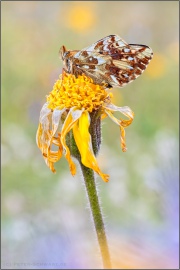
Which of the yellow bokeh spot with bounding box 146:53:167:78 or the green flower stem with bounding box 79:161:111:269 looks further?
the yellow bokeh spot with bounding box 146:53:167:78

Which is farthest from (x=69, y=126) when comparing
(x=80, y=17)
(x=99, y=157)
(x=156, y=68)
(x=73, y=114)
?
(x=80, y=17)

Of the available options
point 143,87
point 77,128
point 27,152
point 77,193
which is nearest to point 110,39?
point 77,128

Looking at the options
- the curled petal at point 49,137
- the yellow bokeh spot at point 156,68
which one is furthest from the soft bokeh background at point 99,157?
the curled petal at point 49,137

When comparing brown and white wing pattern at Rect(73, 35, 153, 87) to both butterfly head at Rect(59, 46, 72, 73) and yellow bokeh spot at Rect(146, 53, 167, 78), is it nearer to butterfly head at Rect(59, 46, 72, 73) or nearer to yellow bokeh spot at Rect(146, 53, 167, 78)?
butterfly head at Rect(59, 46, 72, 73)

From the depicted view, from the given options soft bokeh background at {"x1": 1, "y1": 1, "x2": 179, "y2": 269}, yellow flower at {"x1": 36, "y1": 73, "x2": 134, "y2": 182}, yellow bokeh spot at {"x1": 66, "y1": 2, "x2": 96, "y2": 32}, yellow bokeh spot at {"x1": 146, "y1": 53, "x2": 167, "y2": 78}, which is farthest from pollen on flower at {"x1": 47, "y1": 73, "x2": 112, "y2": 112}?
yellow bokeh spot at {"x1": 66, "y1": 2, "x2": 96, "y2": 32}

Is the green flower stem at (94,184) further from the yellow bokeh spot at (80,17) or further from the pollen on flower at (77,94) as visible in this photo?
the yellow bokeh spot at (80,17)

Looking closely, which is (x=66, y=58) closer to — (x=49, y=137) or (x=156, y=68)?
(x=49, y=137)

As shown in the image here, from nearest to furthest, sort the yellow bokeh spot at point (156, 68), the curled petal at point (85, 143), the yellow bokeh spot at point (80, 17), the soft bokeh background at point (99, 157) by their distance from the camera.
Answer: the curled petal at point (85, 143) → the soft bokeh background at point (99, 157) → the yellow bokeh spot at point (156, 68) → the yellow bokeh spot at point (80, 17)
